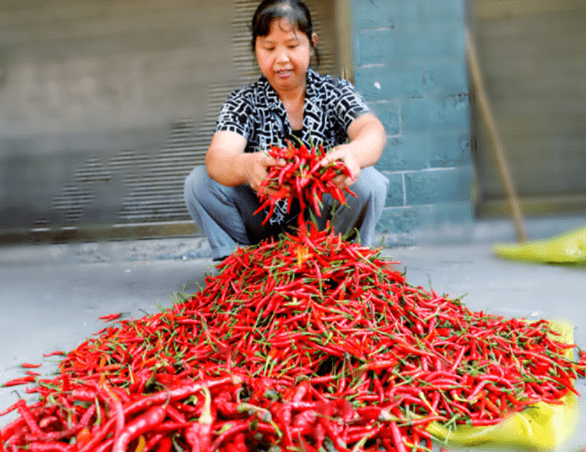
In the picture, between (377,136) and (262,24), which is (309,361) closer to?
(377,136)

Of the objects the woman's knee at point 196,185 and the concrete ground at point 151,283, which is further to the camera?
the woman's knee at point 196,185

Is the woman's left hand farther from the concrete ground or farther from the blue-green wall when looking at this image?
the blue-green wall

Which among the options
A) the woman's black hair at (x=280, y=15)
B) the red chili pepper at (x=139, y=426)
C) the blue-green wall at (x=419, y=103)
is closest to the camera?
the red chili pepper at (x=139, y=426)

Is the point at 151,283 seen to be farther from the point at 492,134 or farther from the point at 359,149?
the point at 492,134

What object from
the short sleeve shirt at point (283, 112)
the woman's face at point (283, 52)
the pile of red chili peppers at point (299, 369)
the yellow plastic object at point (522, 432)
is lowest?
the yellow plastic object at point (522, 432)

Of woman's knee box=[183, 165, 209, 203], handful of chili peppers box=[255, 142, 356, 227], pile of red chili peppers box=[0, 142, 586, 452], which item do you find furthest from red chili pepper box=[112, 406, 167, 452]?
woman's knee box=[183, 165, 209, 203]

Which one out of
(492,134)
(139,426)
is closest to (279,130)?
(139,426)

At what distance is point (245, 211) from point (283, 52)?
2.76 ft

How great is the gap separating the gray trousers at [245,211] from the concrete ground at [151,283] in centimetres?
34

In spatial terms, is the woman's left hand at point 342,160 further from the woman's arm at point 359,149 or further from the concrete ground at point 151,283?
the concrete ground at point 151,283

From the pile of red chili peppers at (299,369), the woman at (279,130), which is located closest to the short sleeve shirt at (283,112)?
the woman at (279,130)

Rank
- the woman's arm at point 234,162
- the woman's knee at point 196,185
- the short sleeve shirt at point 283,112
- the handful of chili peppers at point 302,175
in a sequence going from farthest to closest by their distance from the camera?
the woman's knee at point 196,185 < the short sleeve shirt at point 283,112 < the woman's arm at point 234,162 < the handful of chili peppers at point 302,175

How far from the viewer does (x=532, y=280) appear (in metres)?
2.88

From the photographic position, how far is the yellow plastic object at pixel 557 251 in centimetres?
313
